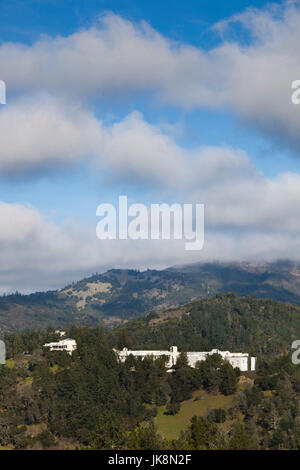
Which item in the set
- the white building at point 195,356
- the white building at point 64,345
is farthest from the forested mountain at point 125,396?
the white building at point 195,356

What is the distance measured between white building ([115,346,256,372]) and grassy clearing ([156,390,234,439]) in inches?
631

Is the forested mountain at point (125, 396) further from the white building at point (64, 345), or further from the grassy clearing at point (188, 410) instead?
the white building at point (64, 345)

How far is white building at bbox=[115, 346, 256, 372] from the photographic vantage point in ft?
549

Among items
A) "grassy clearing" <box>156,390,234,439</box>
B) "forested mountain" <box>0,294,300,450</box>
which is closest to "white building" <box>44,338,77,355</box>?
"forested mountain" <box>0,294,300,450</box>

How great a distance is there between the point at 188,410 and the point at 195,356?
25.8 meters

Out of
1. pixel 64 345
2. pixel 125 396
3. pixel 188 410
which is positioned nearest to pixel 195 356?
pixel 188 410

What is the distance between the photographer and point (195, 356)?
17062cm

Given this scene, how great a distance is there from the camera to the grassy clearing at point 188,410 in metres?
137

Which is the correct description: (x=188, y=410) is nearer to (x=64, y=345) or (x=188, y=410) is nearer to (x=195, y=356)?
(x=195, y=356)

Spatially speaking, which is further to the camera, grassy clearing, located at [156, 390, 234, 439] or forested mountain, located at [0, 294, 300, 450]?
grassy clearing, located at [156, 390, 234, 439]

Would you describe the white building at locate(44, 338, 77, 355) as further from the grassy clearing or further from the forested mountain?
the grassy clearing

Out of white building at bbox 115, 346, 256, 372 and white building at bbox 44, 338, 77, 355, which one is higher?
white building at bbox 44, 338, 77, 355
